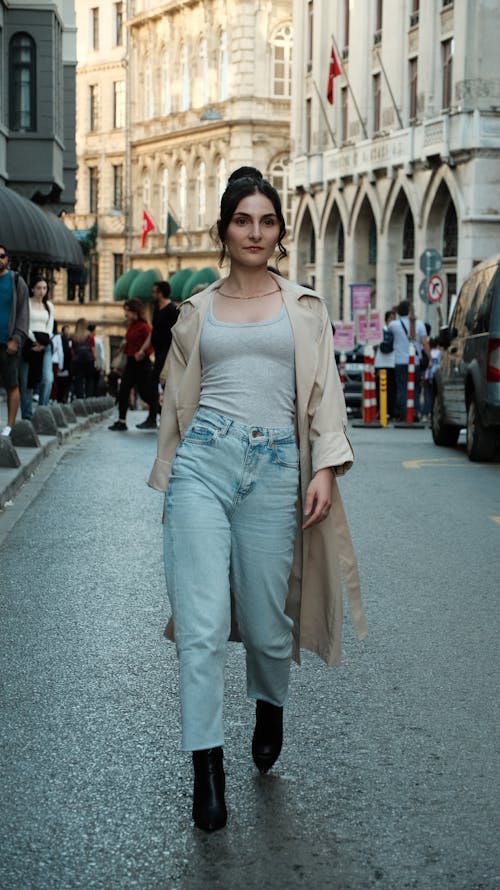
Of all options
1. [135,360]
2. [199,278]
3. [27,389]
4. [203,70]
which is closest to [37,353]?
[27,389]

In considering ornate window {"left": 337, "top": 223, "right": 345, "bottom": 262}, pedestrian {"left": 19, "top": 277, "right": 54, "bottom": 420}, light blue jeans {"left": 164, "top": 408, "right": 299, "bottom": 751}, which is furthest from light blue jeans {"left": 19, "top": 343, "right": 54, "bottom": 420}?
ornate window {"left": 337, "top": 223, "right": 345, "bottom": 262}

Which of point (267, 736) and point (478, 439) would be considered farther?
point (478, 439)

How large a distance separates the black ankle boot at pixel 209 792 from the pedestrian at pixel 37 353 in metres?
14.1

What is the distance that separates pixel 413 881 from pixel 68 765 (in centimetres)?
147

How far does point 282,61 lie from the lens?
77.3 meters

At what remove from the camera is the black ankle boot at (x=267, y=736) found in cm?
528

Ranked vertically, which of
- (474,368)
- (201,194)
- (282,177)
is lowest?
(474,368)

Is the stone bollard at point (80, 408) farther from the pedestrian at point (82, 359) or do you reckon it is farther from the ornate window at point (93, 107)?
the ornate window at point (93, 107)

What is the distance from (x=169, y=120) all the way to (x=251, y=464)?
81045 millimetres

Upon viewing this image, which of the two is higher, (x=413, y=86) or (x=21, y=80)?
(x=413, y=86)

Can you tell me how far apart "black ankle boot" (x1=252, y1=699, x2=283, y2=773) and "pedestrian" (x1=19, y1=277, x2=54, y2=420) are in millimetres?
13594

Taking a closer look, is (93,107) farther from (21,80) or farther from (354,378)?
(354,378)

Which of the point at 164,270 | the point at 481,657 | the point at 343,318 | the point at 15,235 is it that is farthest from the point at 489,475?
the point at 164,270

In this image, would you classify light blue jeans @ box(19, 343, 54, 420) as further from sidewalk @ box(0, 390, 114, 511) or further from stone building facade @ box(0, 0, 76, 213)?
stone building facade @ box(0, 0, 76, 213)
